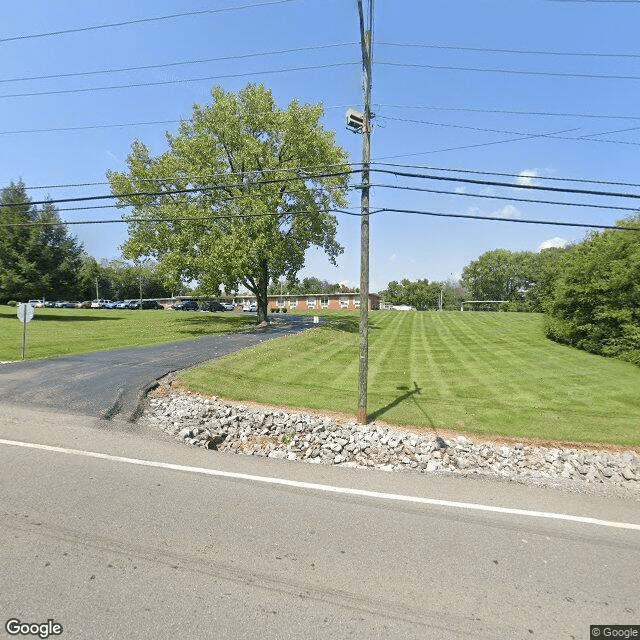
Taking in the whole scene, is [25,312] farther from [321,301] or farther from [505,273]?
[505,273]

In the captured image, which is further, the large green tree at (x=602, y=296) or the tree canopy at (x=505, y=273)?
the tree canopy at (x=505, y=273)

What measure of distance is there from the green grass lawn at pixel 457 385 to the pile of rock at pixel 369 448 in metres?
0.94

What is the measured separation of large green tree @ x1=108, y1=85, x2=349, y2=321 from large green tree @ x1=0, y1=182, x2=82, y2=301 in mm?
13467

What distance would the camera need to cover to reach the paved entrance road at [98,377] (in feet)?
33.0

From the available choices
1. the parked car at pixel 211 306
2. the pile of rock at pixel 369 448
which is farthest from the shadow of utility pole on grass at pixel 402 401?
the parked car at pixel 211 306

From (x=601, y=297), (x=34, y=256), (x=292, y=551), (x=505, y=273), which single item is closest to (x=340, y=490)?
(x=292, y=551)

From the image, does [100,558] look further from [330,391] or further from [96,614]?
[330,391]

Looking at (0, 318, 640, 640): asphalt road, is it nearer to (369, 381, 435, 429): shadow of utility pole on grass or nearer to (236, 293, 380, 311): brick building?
(369, 381, 435, 429): shadow of utility pole on grass

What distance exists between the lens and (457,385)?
583 inches

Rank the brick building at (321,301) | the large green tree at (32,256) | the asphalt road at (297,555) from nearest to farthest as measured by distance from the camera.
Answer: the asphalt road at (297,555)
the large green tree at (32,256)
the brick building at (321,301)

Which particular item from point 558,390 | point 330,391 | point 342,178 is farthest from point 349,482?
point 342,178

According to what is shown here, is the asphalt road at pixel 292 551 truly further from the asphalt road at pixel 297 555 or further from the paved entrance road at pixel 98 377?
the paved entrance road at pixel 98 377

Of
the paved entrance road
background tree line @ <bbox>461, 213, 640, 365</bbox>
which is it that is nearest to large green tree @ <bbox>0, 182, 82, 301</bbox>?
the paved entrance road

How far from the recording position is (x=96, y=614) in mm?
3189
